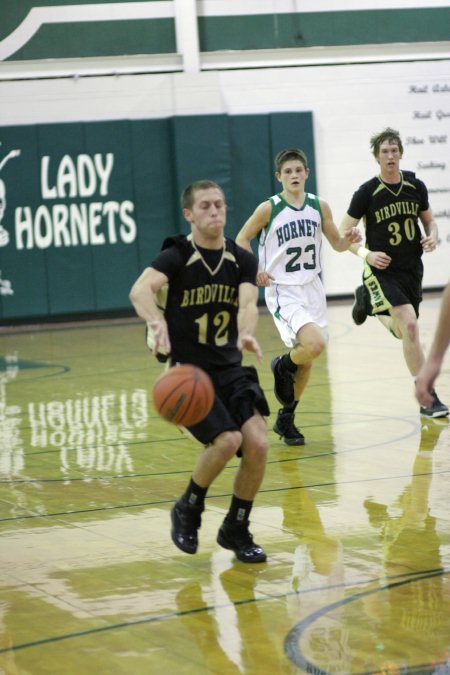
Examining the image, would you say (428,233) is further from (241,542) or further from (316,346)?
(241,542)

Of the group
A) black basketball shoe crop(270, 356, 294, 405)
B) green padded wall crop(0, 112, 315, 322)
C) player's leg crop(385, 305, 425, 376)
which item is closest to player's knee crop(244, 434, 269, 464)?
black basketball shoe crop(270, 356, 294, 405)

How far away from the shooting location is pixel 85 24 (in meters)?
19.5

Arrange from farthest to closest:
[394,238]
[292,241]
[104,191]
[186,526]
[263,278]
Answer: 1. [104,191]
2. [394,238]
3. [292,241]
4. [263,278]
5. [186,526]

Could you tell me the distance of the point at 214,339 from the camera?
559 cm

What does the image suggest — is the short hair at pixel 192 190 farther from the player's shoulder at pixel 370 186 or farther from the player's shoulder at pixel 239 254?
the player's shoulder at pixel 370 186

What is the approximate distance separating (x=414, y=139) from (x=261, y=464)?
649 inches

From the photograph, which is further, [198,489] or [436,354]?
[198,489]

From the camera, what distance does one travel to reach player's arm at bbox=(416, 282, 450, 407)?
334 centimetres

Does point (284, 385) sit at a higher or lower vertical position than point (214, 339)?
lower

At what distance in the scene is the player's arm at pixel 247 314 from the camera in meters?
5.33

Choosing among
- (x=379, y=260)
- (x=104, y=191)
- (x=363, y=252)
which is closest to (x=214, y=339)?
(x=379, y=260)

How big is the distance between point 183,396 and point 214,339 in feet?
2.22

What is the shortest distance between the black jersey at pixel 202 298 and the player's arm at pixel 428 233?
3422 mm

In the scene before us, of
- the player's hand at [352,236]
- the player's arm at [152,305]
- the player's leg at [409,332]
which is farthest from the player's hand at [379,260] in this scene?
the player's arm at [152,305]
